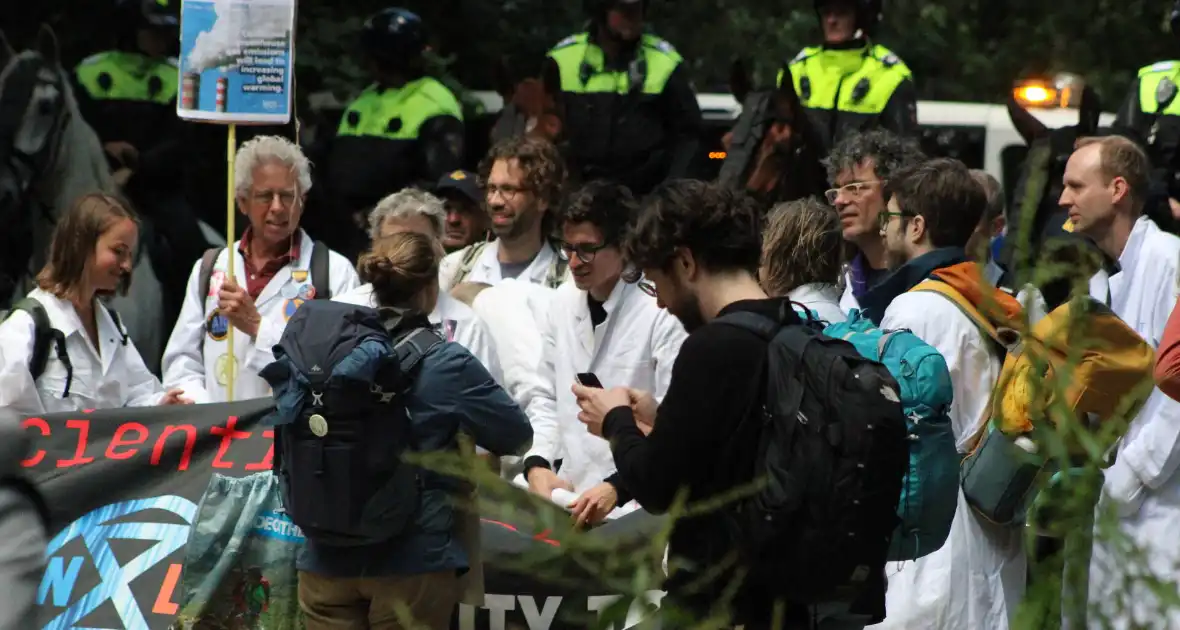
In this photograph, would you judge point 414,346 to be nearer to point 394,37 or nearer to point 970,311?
point 970,311

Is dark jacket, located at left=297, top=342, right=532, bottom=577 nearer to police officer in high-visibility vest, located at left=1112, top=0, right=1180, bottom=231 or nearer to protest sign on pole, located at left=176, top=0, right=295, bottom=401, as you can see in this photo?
protest sign on pole, located at left=176, top=0, right=295, bottom=401

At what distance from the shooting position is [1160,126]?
1030 cm

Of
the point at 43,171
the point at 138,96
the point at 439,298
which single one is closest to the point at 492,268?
the point at 439,298

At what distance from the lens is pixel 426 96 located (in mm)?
10727

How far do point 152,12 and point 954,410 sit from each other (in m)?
7.03

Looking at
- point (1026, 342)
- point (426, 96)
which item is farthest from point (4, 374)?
point (1026, 342)

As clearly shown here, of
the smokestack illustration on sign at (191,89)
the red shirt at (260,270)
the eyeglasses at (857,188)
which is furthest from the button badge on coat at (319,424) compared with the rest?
the smokestack illustration on sign at (191,89)

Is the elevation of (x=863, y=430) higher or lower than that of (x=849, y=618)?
higher

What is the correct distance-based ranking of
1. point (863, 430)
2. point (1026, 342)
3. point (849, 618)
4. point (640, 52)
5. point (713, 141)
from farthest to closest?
point (713, 141) → point (640, 52) → point (849, 618) → point (863, 430) → point (1026, 342)

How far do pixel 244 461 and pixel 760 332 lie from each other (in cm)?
307

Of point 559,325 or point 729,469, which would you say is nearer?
point 729,469

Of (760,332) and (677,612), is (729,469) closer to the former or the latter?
(760,332)

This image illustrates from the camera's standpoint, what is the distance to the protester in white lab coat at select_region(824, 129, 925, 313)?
6902 millimetres

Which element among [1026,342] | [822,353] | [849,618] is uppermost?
[1026,342]
